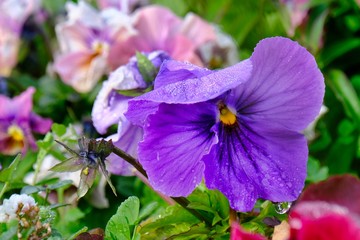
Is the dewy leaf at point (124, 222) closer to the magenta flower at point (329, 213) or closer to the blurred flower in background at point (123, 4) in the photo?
the magenta flower at point (329, 213)

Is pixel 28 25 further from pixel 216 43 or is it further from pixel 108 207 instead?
pixel 108 207

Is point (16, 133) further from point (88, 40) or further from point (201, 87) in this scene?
point (201, 87)

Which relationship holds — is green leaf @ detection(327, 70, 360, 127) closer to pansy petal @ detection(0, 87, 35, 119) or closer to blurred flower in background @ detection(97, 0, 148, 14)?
blurred flower in background @ detection(97, 0, 148, 14)

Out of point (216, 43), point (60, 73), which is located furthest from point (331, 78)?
point (60, 73)

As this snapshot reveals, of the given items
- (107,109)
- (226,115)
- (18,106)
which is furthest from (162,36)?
(226,115)

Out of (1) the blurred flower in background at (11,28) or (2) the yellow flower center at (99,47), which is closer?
(2) the yellow flower center at (99,47)

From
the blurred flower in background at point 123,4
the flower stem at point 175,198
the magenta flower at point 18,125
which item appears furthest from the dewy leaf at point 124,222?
the blurred flower in background at point 123,4
